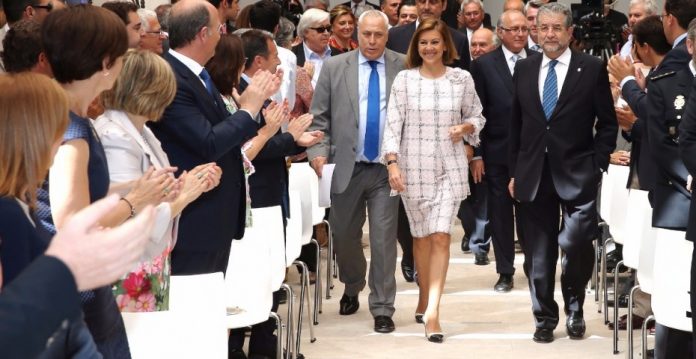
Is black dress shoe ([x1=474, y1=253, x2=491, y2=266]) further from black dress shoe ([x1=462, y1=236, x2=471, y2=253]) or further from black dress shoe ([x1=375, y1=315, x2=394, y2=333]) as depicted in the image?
black dress shoe ([x1=375, y1=315, x2=394, y2=333])

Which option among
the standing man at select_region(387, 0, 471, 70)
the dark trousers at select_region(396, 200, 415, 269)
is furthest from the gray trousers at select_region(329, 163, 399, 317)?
the standing man at select_region(387, 0, 471, 70)

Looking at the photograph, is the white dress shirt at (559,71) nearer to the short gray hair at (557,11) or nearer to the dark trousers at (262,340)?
the short gray hair at (557,11)

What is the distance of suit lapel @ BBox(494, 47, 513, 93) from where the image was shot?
7836 mm

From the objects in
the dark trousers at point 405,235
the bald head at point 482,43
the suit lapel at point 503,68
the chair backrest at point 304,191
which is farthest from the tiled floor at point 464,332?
the bald head at point 482,43

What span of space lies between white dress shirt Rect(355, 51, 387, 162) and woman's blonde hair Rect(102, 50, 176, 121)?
291cm

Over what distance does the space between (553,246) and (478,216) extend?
7.15 feet

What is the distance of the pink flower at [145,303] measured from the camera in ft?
12.3

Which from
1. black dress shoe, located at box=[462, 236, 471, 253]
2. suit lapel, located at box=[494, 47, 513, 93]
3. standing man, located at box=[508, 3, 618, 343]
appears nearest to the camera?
standing man, located at box=[508, 3, 618, 343]

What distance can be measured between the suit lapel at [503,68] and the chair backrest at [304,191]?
170 cm

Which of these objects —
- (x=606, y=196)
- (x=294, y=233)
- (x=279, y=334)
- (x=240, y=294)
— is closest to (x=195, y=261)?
(x=240, y=294)

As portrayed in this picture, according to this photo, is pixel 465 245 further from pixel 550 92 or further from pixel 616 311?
pixel 616 311

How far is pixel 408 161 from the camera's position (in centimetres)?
662

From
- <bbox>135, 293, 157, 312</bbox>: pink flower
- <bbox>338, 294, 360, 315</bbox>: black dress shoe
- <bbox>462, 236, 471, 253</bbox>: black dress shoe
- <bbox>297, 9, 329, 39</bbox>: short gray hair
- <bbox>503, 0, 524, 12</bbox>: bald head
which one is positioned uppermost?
<bbox>297, 9, 329, 39</bbox>: short gray hair

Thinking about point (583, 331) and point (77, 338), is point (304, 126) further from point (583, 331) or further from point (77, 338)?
point (77, 338)
